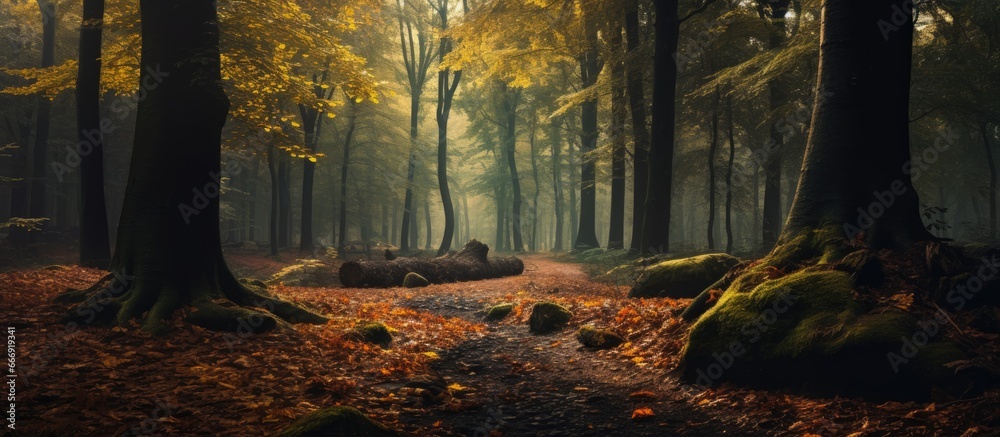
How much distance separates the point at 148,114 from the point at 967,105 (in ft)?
64.9

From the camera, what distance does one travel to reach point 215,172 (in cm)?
680

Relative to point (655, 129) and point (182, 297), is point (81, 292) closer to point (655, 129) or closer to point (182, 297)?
point (182, 297)

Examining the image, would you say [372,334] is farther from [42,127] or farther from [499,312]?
[42,127]

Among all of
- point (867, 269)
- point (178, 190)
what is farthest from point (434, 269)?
point (867, 269)

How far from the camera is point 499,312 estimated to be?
9625 mm

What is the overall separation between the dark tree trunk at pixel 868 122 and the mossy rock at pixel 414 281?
11.0 meters

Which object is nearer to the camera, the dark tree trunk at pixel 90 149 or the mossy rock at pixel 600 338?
the mossy rock at pixel 600 338

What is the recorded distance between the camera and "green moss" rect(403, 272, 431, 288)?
14717mm

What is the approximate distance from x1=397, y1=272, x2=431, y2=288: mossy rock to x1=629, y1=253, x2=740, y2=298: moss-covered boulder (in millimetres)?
6553

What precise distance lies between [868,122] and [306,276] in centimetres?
1420

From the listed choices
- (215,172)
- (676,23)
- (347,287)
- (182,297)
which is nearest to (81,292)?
(182,297)

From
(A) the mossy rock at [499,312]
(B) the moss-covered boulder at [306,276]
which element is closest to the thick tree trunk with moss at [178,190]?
(A) the mossy rock at [499,312]

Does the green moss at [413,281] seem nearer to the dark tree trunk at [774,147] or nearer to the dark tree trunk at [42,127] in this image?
the dark tree trunk at [774,147]

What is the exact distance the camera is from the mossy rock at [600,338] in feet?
21.9
